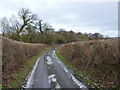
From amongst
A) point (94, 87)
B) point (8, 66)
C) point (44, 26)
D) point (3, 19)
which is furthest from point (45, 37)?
point (94, 87)

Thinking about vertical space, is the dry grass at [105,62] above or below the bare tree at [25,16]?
below

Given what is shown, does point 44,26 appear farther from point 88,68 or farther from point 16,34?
point 88,68

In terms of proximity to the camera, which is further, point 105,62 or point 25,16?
point 25,16

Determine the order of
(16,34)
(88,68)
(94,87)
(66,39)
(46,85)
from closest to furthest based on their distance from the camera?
(94,87) < (46,85) < (88,68) < (16,34) < (66,39)

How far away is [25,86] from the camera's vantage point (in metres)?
6.85

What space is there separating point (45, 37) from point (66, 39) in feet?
42.4

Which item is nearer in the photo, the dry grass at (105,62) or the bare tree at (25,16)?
the dry grass at (105,62)

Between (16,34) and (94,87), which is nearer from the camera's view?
(94,87)

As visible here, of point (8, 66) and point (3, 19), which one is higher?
point (3, 19)

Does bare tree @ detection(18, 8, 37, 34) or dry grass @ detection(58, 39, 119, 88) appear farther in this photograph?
bare tree @ detection(18, 8, 37, 34)

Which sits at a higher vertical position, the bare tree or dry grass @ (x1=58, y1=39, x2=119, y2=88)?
the bare tree

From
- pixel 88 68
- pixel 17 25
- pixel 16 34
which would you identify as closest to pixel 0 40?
pixel 88 68

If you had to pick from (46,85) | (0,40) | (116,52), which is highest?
(0,40)

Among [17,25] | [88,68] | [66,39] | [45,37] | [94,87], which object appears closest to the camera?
[94,87]
